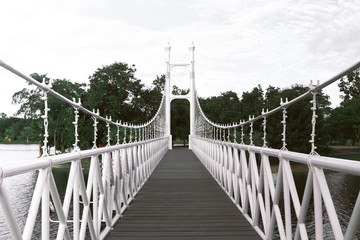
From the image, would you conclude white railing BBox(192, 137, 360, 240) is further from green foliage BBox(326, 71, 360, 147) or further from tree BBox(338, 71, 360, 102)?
tree BBox(338, 71, 360, 102)

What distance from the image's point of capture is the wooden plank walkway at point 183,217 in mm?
3555

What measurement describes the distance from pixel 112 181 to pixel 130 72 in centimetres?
3238

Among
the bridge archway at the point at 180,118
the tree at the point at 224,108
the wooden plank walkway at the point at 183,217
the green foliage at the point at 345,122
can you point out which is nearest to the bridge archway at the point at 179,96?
the tree at the point at 224,108

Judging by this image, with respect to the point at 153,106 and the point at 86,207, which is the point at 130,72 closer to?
the point at 153,106

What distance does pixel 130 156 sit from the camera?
18.1 feet

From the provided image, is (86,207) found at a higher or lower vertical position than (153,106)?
lower

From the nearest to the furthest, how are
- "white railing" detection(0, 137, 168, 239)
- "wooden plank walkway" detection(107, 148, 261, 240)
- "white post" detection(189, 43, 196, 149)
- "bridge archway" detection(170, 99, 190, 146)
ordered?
"white railing" detection(0, 137, 168, 239), "wooden plank walkway" detection(107, 148, 261, 240), "white post" detection(189, 43, 196, 149), "bridge archway" detection(170, 99, 190, 146)

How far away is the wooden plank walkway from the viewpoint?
3555 mm

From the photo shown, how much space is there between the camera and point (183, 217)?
4305 millimetres

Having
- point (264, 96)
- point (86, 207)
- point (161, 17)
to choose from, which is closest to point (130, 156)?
point (86, 207)

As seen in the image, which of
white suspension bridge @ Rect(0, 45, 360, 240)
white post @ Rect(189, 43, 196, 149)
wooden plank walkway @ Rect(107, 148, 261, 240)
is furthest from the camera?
white post @ Rect(189, 43, 196, 149)

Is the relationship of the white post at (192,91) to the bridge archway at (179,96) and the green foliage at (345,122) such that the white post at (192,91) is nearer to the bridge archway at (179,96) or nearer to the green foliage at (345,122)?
the bridge archway at (179,96)

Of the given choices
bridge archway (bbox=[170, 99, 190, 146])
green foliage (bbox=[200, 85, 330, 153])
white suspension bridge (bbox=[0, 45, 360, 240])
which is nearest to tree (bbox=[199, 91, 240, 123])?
green foliage (bbox=[200, 85, 330, 153])

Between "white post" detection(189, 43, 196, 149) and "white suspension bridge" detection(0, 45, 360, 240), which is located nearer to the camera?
"white suspension bridge" detection(0, 45, 360, 240)
